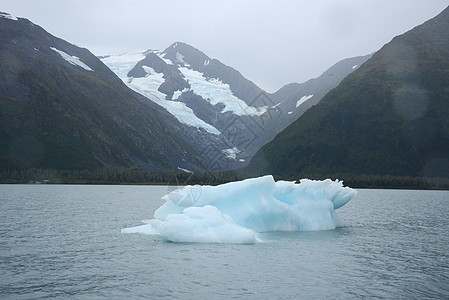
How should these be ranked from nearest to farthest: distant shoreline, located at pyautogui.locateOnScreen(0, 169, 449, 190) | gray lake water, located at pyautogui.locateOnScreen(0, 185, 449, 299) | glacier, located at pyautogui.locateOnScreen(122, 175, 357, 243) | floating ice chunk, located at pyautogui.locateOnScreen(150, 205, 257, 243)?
gray lake water, located at pyautogui.locateOnScreen(0, 185, 449, 299), floating ice chunk, located at pyautogui.locateOnScreen(150, 205, 257, 243), glacier, located at pyautogui.locateOnScreen(122, 175, 357, 243), distant shoreline, located at pyautogui.locateOnScreen(0, 169, 449, 190)

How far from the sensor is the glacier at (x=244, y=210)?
29.4 meters

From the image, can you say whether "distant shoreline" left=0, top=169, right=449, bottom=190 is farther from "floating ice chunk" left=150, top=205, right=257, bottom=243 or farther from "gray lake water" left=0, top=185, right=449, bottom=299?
"floating ice chunk" left=150, top=205, right=257, bottom=243

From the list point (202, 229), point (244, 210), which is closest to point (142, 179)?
point (244, 210)

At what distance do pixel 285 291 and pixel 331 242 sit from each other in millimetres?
14721

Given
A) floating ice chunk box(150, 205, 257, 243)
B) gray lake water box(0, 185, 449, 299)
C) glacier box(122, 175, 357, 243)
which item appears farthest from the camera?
glacier box(122, 175, 357, 243)

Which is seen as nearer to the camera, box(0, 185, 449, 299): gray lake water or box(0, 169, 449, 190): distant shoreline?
box(0, 185, 449, 299): gray lake water

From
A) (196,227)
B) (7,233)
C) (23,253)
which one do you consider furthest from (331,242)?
(7,233)

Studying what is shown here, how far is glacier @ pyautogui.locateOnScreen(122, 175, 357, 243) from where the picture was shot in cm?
2944

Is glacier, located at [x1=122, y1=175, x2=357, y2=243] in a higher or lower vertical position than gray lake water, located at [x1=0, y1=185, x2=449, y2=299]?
higher

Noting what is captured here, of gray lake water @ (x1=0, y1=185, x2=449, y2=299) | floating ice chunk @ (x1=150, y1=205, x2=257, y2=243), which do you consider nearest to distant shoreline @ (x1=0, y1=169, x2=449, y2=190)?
gray lake water @ (x1=0, y1=185, x2=449, y2=299)

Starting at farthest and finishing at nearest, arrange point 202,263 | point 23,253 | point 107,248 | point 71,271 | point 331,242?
point 331,242 → point 107,248 → point 23,253 → point 202,263 → point 71,271

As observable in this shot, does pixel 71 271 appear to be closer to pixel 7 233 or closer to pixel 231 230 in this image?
pixel 231 230

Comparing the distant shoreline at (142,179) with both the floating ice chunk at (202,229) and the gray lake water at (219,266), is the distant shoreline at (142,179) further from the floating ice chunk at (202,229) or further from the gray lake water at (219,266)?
the floating ice chunk at (202,229)

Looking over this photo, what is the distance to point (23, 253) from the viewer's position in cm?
2516
